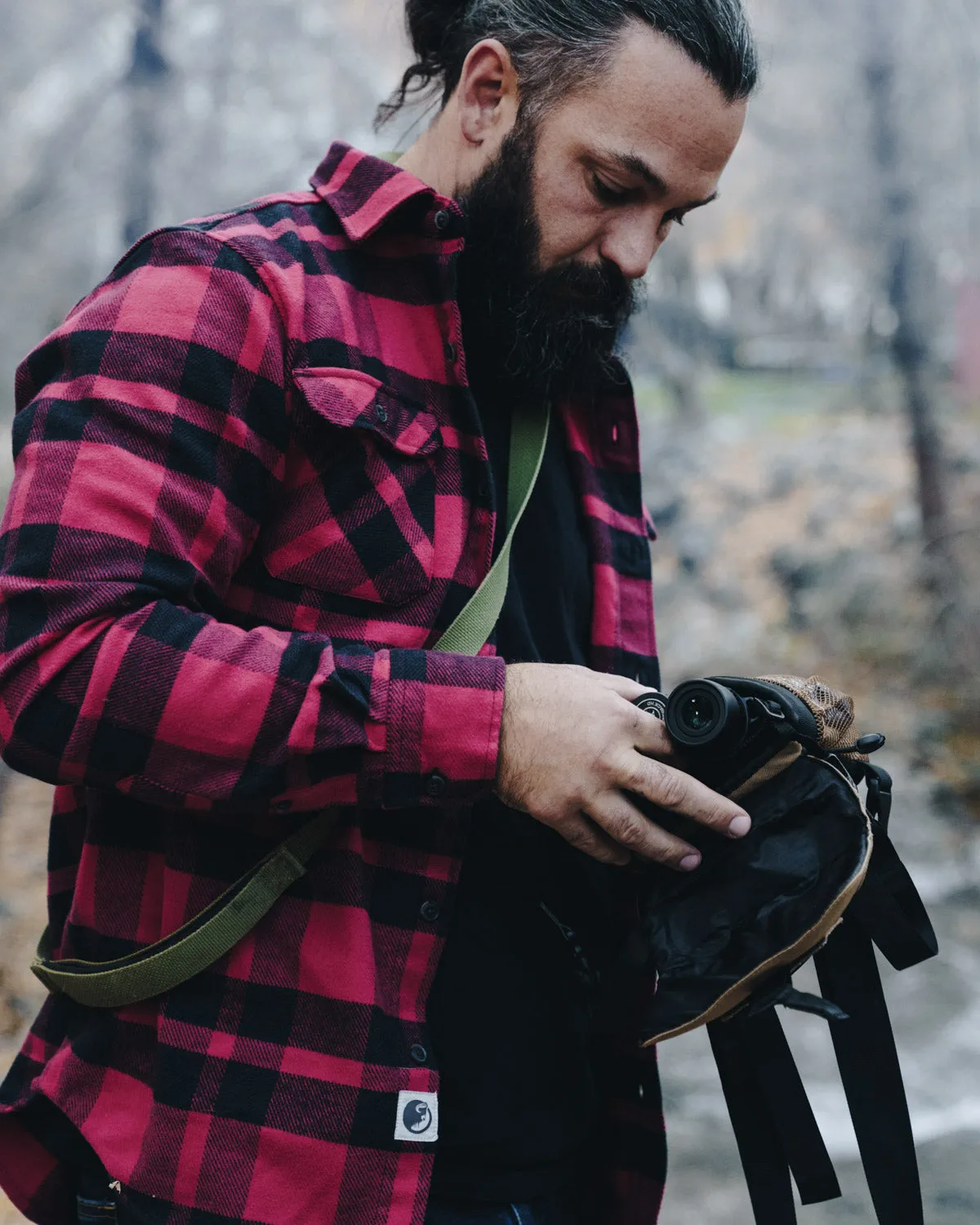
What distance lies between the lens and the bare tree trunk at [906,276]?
6555 mm

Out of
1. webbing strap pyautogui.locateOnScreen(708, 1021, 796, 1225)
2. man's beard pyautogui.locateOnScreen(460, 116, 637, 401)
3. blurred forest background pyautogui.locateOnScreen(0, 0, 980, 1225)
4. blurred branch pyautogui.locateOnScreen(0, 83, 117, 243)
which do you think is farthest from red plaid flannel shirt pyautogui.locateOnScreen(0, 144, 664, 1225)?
blurred branch pyautogui.locateOnScreen(0, 83, 117, 243)

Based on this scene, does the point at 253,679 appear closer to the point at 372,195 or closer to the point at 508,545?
the point at 508,545

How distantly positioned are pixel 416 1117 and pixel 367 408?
0.79 m

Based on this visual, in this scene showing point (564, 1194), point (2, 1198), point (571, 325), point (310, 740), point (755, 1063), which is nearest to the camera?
point (310, 740)

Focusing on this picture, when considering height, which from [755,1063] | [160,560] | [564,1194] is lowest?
[564,1194]

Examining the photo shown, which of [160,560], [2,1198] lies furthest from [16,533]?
[2,1198]

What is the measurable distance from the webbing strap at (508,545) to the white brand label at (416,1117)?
49 cm

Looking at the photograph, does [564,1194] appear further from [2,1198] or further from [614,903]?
[2,1198]

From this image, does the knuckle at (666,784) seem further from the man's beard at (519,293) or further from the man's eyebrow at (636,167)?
the man's eyebrow at (636,167)

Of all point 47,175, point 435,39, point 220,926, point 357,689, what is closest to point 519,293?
point 435,39

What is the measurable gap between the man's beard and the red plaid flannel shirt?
5.4 inches

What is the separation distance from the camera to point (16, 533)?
3.78ft

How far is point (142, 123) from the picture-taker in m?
4.97

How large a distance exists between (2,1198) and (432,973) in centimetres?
226
